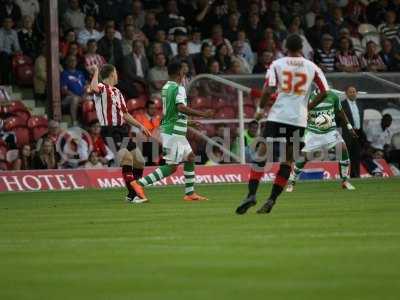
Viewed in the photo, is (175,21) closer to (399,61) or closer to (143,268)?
(399,61)

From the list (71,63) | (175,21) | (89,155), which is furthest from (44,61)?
(175,21)

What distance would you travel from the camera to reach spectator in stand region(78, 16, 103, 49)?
28594 millimetres

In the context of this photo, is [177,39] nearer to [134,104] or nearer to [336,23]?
[134,104]

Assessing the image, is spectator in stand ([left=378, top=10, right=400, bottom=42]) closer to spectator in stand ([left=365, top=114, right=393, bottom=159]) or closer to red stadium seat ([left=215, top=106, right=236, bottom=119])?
spectator in stand ([left=365, top=114, right=393, bottom=159])

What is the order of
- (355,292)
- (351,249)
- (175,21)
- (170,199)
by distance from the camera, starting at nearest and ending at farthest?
1. (355,292)
2. (351,249)
3. (170,199)
4. (175,21)

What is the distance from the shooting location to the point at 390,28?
1353 inches

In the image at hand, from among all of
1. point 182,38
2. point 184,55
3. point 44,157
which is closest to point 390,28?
point 182,38

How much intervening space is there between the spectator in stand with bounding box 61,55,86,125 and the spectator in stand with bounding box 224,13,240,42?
502 cm

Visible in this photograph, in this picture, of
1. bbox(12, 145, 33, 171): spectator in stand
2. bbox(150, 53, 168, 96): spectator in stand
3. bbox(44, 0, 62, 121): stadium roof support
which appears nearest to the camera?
bbox(12, 145, 33, 171): spectator in stand

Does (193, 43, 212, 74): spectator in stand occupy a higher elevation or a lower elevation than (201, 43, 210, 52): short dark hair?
lower

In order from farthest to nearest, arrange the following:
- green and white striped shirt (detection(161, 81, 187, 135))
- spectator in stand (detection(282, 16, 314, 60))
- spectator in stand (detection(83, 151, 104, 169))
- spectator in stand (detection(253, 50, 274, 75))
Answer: spectator in stand (detection(282, 16, 314, 60)) < spectator in stand (detection(253, 50, 274, 75)) < spectator in stand (detection(83, 151, 104, 169)) < green and white striped shirt (detection(161, 81, 187, 135))

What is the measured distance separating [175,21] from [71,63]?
4181 millimetres

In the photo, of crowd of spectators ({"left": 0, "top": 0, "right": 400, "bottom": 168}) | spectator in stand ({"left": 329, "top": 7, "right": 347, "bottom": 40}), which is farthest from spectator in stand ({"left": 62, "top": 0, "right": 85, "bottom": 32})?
spectator in stand ({"left": 329, "top": 7, "right": 347, "bottom": 40})

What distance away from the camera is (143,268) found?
10.1 m
